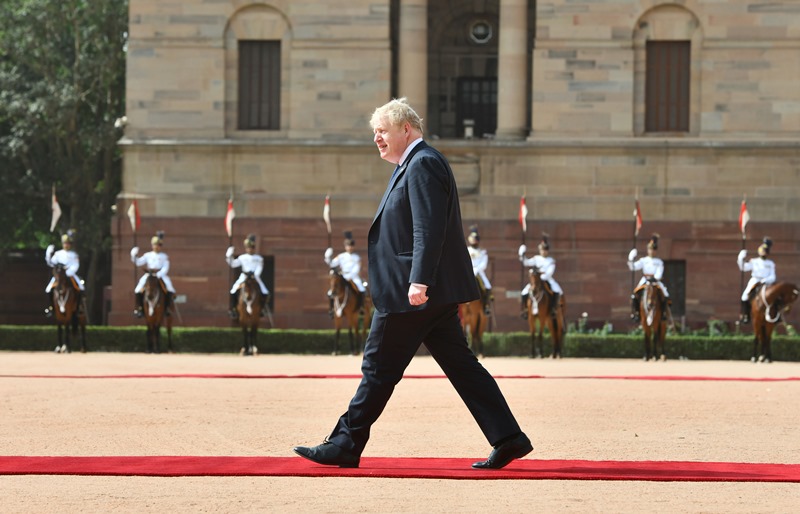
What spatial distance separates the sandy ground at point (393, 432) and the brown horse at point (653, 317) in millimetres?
5670

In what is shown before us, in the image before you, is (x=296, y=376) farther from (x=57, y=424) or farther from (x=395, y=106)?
(x=395, y=106)

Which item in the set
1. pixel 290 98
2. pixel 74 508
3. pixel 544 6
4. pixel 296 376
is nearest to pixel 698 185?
pixel 544 6

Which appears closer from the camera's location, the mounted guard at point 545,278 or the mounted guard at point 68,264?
the mounted guard at point 545,278

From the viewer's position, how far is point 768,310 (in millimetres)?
31469

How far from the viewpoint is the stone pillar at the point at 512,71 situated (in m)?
41.1

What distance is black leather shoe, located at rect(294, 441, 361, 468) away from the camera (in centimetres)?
1074

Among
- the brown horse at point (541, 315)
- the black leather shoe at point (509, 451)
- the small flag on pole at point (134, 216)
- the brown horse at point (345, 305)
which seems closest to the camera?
the black leather shoe at point (509, 451)

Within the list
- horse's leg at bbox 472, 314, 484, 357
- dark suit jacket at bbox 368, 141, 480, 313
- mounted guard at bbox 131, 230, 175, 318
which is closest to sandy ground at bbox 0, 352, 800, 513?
dark suit jacket at bbox 368, 141, 480, 313

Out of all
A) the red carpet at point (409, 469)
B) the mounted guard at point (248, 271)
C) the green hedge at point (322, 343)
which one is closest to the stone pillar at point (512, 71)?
the green hedge at point (322, 343)

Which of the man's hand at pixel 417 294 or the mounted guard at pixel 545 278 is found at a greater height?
the man's hand at pixel 417 294

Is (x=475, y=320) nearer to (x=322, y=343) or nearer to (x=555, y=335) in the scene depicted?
(x=555, y=335)

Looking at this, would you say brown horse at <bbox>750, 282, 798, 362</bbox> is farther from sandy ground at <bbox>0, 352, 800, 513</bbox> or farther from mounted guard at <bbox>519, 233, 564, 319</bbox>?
sandy ground at <bbox>0, 352, 800, 513</bbox>

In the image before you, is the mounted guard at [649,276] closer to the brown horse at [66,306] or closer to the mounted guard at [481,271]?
the mounted guard at [481,271]

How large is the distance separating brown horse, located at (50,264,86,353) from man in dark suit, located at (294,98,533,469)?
2339cm
